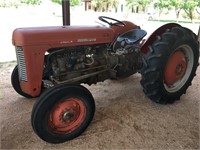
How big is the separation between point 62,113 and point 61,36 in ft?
2.18

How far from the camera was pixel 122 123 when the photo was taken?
6.40ft

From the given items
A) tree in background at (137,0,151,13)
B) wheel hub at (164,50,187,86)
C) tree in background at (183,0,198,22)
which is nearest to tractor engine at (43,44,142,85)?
wheel hub at (164,50,187,86)

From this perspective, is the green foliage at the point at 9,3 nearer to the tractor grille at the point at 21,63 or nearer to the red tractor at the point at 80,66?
the red tractor at the point at 80,66

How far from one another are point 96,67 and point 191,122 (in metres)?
1.09

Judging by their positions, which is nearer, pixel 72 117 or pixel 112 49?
pixel 72 117

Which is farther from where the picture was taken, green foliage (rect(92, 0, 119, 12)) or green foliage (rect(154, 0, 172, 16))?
green foliage (rect(154, 0, 172, 16))

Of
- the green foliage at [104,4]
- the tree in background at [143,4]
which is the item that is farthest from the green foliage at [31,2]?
the tree in background at [143,4]

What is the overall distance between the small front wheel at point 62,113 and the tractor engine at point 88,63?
0.25 m

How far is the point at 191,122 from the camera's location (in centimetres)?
201

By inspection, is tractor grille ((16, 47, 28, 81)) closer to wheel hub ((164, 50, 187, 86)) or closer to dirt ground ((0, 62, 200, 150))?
dirt ground ((0, 62, 200, 150))

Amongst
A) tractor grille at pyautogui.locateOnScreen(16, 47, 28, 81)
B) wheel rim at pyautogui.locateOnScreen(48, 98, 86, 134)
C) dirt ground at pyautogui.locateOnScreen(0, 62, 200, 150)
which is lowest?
dirt ground at pyautogui.locateOnScreen(0, 62, 200, 150)

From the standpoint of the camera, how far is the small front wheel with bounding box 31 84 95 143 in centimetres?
153

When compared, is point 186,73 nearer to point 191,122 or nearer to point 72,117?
point 191,122

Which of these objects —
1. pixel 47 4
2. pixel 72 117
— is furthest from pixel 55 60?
pixel 47 4
